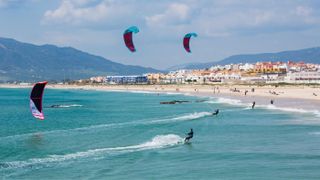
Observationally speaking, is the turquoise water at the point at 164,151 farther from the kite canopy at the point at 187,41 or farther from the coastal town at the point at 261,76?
the coastal town at the point at 261,76

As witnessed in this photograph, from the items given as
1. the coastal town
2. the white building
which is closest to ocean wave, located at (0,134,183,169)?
the coastal town

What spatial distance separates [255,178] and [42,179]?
6.51m

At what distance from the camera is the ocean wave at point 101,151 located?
2130 cm

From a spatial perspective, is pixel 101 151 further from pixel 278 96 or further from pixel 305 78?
pixel 305 78

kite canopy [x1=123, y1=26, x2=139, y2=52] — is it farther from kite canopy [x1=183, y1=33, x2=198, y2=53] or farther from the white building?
the white building

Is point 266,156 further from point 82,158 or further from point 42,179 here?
point 42,179

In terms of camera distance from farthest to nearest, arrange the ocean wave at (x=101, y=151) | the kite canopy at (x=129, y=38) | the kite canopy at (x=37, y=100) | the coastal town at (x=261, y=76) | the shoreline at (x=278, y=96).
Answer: the coastal town at (x=261, y=76), the shoreline at (x=278, y=96), the kite canopy at (x=129, y=38), the kite canopy at (x=37, y=100), the ocean wave at (x=101, y=151)

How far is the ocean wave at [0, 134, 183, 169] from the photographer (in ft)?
69.9

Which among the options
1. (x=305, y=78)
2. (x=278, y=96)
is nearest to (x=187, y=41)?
(x=278, y=96)

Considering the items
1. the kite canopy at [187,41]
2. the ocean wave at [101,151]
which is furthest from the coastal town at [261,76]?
the ocean wave at [101,151]

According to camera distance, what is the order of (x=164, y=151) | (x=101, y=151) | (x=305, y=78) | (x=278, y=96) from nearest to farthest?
(x=164, y=151) < (x=101, y=151) < (x=278, y=96) < (x=305, y=78)

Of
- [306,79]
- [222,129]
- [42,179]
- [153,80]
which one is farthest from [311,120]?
[153,80]

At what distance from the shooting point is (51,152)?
78.8 feet

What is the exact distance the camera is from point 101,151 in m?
24.0
